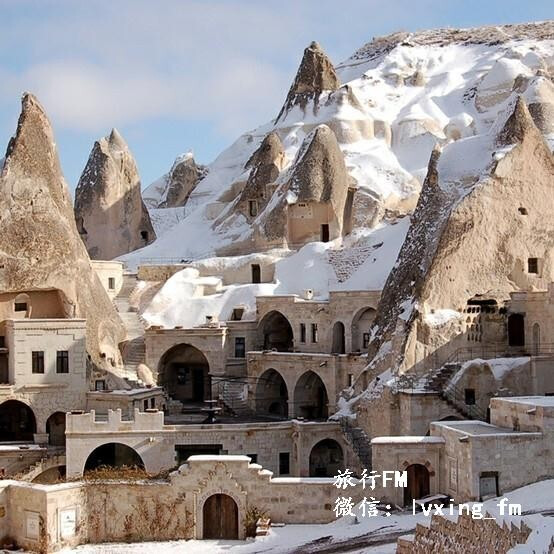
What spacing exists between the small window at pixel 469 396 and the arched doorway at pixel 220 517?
34.4 feet

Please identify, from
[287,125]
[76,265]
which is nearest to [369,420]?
[76,265]

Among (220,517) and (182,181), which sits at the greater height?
(182,181)

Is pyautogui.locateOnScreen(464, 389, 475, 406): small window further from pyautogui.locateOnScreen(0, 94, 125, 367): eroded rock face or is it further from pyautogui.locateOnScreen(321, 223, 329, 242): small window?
pyautogui.locateOnScreen(321, 223, 329, 242): small window

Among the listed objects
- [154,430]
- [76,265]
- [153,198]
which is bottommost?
[154,430]

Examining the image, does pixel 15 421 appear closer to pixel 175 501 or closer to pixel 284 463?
pixel 284 463

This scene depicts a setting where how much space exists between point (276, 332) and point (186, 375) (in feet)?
17.8

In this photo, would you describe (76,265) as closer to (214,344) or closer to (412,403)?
(214,344)

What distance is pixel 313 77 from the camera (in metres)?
79.1

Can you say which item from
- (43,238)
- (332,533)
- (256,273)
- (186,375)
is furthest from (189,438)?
(256,273)

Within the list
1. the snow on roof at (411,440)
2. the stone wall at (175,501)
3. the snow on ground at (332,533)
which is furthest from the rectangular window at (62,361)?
the snow on roof at (411,440)

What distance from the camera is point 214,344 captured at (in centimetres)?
5038

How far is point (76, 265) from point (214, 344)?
8306mm

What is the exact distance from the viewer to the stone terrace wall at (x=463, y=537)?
61.6 feet

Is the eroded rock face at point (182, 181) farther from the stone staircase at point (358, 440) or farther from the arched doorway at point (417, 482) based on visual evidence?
the arched doorway at point (417, 482)
